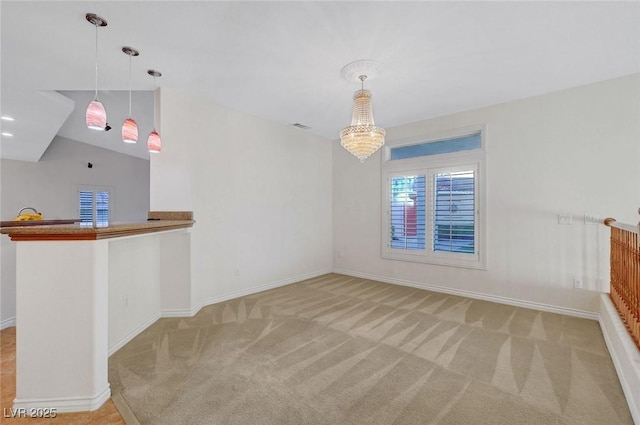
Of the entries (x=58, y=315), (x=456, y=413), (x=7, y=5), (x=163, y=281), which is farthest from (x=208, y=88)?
(x=456, y=413)

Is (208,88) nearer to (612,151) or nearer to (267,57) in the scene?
(267,57)

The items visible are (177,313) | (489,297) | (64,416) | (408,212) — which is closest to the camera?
(64,416)

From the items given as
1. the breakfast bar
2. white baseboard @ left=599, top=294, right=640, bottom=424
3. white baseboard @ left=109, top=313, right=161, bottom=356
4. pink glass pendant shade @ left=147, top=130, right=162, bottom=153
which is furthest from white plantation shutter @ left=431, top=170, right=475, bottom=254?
the breakfast bar

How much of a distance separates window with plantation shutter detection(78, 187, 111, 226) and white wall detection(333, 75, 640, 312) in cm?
795

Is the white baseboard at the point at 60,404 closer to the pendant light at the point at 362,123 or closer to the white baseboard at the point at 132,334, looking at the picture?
the white baseboard at the point at 132,334

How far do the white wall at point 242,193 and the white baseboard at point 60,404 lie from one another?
168 cm

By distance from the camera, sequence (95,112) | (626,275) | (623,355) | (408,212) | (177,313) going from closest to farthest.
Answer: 1. (623,355)
2. (95,112)
3. (626,275)
4. (177,313)
5. (408,212)

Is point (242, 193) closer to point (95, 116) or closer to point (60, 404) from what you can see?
point (95, 116)

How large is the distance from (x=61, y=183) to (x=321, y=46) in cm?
702

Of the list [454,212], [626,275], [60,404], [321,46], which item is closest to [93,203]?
[60,404]

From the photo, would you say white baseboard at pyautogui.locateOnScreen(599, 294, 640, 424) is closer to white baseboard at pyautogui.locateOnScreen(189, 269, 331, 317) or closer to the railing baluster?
the railing baluster

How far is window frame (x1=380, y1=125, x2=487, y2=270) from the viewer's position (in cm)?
398

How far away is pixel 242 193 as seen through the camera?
13.8ft

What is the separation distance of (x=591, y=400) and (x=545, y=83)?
10.9ft
